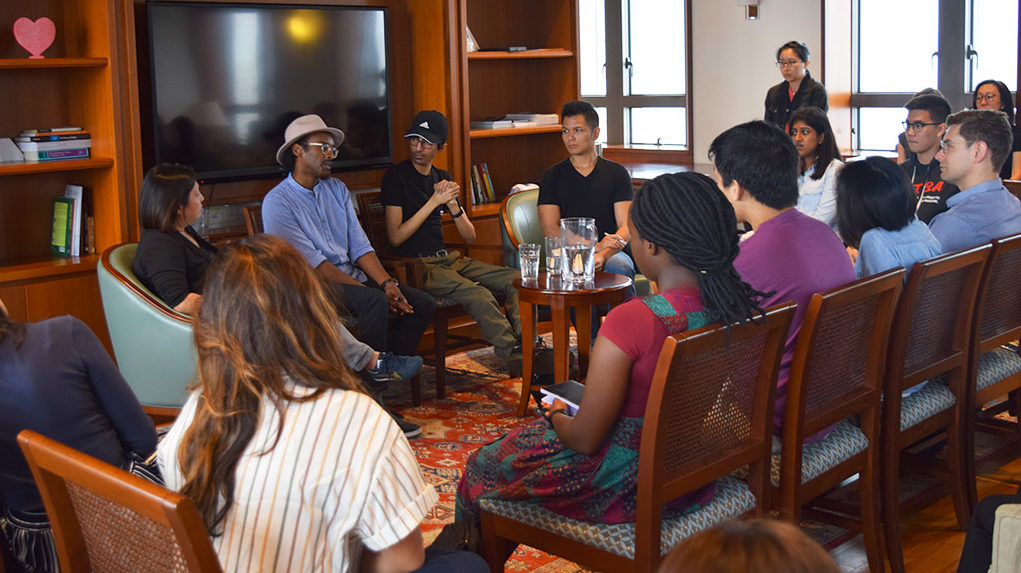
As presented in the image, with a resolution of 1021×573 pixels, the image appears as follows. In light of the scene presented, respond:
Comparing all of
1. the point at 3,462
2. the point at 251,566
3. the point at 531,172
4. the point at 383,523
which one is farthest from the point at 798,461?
the point at 531,172

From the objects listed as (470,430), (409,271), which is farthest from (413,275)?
(470,430)

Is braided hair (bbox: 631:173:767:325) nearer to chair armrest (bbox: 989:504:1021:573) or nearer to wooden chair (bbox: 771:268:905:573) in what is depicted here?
wooden chair (bbox: 771:268:905:573)

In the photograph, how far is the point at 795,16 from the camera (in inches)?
310

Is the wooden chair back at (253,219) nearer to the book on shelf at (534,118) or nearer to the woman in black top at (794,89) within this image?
the book on shelf at (534,118)

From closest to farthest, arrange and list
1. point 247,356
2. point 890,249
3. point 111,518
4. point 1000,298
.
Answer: point 111,518
point 247,356
point 890,249
point 1000,298

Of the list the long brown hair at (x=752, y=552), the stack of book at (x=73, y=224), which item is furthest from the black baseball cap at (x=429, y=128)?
the long brown hair at (x=752, y=552)

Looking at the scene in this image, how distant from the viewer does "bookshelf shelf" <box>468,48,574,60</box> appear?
5562 millimetres

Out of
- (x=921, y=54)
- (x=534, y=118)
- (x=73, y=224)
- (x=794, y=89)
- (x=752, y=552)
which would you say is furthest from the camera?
(x=921, y=54)

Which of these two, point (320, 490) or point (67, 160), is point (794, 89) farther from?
point (320, 490)

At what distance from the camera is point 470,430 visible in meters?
4.16

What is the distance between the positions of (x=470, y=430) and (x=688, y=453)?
2.13 meters

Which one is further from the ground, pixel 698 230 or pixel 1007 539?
pixel 698 230

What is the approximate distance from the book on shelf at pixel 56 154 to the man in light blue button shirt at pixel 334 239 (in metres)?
0.78

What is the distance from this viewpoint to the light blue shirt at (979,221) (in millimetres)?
3426
